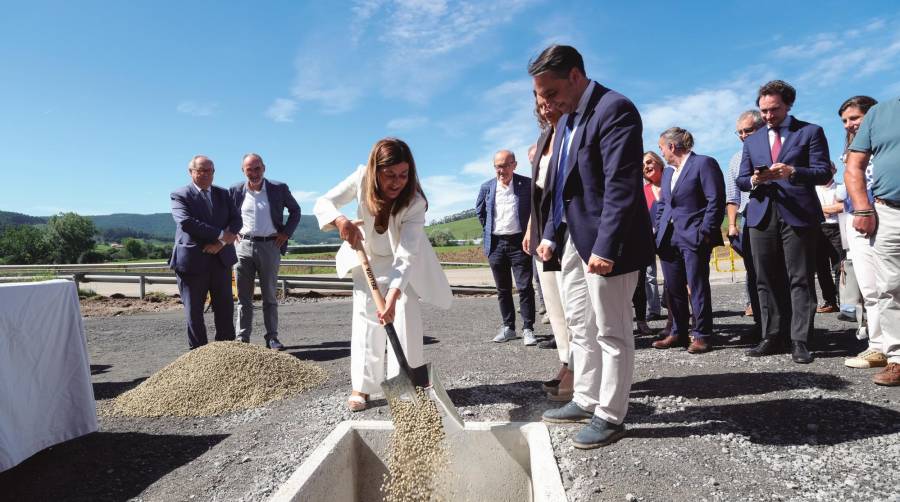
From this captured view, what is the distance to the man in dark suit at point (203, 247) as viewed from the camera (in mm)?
5027

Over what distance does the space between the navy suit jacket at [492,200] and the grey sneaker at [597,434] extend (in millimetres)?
2998

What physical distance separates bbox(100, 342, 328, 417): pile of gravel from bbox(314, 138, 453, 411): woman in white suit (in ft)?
3.04

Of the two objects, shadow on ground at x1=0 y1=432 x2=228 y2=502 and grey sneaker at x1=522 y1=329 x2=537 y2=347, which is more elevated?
grey sneaker at x1=522 y1=329 x2=537 y2=347

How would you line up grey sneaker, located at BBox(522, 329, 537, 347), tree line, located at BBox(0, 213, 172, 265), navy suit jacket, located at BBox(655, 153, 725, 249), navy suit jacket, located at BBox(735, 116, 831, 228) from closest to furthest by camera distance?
navy suit jacket, located at BBox(735, 116, 831, 228)
navy suit jacket, located at BBox(655, 153, 725, 249)
grey sneaker, located at BBox(522, 329, 537, 347)
tree line, located at BBox(0, 213, 172, 265)

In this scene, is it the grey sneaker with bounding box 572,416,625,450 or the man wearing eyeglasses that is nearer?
the grey sneaker with bounding box 572,416,625,450

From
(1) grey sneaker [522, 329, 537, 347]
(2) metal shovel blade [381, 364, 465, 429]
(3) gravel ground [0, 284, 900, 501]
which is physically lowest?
(3) gravel ground [0, 284, 900, 501]

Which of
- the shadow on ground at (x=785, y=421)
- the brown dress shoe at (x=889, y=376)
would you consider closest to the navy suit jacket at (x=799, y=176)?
the brown dress shoe at (x=889, y=376)

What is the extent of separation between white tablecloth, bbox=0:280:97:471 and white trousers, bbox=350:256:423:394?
172cm

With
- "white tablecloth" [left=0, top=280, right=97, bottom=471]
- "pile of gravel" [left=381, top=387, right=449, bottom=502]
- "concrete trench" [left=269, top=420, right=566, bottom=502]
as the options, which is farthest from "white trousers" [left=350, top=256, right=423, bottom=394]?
"white tablecloth" [left=0, top=280, right=97, bottom=471]

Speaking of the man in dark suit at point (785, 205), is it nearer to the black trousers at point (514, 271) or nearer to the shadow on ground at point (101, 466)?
the black trousers at point (514, 271)

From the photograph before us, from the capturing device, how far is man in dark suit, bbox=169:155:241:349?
16.5 ft

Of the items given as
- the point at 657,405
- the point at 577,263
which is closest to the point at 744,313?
the point at 657,405

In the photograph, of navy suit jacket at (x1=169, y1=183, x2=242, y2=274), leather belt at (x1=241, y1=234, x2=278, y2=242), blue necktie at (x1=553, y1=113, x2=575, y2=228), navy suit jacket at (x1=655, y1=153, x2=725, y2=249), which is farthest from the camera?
leather belt at (x1=241, y1=234, x2=278, y2=242)

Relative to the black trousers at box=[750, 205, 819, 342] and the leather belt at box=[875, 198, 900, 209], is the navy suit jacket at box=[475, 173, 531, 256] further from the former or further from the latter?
the leather belt at box=[875, 198, 900, 209]
